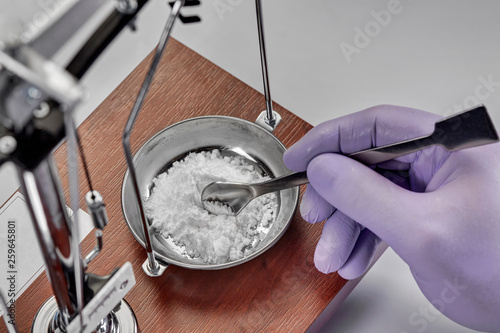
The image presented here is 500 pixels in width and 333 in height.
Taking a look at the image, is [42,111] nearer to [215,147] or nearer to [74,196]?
[74,196]

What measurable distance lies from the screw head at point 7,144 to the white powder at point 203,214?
0.40 metres

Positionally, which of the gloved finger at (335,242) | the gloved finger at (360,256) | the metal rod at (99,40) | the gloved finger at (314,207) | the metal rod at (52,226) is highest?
the metal rod at (99,40)

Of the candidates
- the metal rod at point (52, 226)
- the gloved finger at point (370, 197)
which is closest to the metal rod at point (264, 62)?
the gloved finger at point (370, 197)

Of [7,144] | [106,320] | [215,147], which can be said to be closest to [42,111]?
[7,144]

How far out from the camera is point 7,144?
1.42ft

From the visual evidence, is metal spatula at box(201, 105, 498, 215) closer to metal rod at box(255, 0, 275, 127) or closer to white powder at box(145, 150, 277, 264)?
white powder at box(145, 150, 277, 264)

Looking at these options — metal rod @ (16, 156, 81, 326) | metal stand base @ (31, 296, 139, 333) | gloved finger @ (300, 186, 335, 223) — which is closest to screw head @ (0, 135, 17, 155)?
metal rod @ (16, 156, 81, 326)

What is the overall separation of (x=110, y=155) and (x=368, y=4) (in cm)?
66

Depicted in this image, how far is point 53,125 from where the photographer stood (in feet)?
1.45

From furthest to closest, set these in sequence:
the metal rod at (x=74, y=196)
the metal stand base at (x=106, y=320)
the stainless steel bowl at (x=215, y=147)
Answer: the stainless steel bowl at (x=215, y=147)
the metal stand base at (x=106, y=320)
the metal rod at (x=74, y=196)

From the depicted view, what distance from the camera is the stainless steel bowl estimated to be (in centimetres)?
83

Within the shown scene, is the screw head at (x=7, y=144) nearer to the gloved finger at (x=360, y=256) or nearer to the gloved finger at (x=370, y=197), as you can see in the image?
the gloved finger at (x=370, y=197)

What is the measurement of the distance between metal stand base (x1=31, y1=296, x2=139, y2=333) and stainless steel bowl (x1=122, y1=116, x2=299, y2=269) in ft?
0.30

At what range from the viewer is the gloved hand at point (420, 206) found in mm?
678
